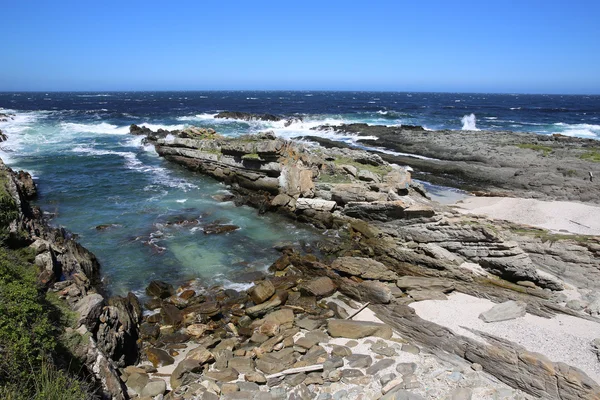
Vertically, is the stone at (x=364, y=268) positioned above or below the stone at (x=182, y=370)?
above

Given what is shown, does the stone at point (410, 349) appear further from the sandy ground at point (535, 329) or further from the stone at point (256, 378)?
the stone at point (256, 378)

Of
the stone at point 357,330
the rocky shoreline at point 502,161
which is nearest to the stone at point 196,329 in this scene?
the stone at point 357,330

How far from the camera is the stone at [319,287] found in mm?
13453

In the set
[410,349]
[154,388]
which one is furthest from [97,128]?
[410,349]

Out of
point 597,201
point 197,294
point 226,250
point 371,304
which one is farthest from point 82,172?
point 597,201

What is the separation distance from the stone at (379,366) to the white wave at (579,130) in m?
54.7

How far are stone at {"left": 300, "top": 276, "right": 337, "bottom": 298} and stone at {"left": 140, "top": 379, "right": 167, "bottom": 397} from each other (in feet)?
18.9

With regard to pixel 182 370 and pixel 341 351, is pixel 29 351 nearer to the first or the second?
pixel 182 370

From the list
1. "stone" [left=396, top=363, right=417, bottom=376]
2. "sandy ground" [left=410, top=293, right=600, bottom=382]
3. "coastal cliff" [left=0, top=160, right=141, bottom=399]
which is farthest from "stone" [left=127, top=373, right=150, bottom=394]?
"sandy ground" [left=410, top=293, right=600, bottom=382]

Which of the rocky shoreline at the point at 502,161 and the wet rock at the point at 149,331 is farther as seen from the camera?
the rocky shoreline at the point at 502,161

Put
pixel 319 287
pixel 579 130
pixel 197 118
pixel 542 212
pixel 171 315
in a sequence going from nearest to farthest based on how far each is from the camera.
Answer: pixel 171 315, pixel 319 287, pixel 542 212, pixel 579 130, pixel 197 118

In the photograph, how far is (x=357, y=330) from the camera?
11.0 metres

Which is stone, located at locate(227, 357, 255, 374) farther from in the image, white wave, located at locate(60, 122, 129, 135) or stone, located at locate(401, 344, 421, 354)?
white wave, located at locate(60, 122, 129, 135)

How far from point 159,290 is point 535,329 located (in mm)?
11828
